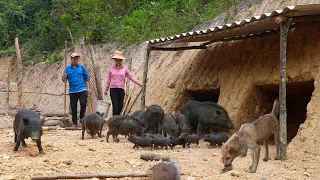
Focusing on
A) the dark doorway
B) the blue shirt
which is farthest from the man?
the dark doorway

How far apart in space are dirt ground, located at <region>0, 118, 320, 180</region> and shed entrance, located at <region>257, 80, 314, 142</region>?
2.19 meters

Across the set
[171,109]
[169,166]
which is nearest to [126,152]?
[169,166]

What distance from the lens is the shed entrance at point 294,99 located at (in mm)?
9867

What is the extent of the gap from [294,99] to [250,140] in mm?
5345

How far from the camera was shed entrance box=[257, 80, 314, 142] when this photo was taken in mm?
9867

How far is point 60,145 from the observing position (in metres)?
8.41

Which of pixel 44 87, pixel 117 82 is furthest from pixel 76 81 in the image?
pixel 44 87

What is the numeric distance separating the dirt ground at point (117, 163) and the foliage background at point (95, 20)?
1002cm

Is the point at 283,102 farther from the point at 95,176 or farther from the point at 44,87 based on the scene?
the point at 44,87

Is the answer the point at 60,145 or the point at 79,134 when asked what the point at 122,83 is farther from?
the point at 60,145

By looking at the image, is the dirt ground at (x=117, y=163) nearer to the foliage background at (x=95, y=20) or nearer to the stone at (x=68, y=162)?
the stone at (x=68, y=162)

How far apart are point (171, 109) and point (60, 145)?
461 cm

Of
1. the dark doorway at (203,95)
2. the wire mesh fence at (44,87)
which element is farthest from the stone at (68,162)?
the wire mesh fence at (44,87)

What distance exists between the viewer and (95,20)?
22.7 m
